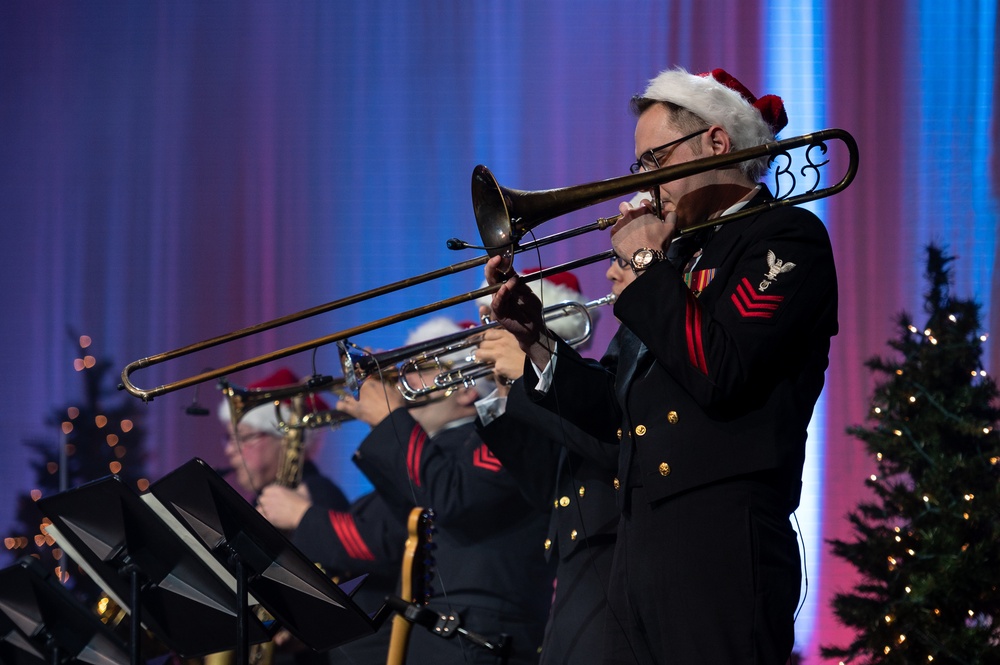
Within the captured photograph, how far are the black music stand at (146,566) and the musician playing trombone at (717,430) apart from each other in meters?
1.02

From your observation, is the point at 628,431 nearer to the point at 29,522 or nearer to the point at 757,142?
the point at 757,142

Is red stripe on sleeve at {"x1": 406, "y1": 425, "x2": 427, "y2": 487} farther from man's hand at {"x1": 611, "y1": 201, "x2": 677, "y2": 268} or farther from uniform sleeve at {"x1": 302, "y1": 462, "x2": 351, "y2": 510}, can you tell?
man's hand at {"x1": 611, "y1": 201, "x2": 677, "y2": 268}

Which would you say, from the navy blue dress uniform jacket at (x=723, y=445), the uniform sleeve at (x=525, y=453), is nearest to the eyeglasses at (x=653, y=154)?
the navy blue dress uniform jacket at (x=723, y=445)

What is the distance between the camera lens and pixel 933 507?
13.7 ft

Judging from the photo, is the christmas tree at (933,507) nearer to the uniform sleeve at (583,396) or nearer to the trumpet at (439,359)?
the trumpet at (439,359)

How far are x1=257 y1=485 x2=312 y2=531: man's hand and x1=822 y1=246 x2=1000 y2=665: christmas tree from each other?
2.29 m

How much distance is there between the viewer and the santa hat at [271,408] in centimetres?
526

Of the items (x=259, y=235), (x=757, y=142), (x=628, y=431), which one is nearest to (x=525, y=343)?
(x=628, y=431)

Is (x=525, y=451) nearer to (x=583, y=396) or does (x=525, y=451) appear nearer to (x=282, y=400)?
(x=583, y=396)

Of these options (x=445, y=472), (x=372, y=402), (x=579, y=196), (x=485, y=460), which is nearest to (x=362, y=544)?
(x=372, y=402)

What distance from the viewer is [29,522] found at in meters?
5.82

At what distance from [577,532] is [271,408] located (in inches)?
117

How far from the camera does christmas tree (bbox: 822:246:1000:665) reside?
13.3 ft

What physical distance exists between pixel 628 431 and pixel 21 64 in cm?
506
